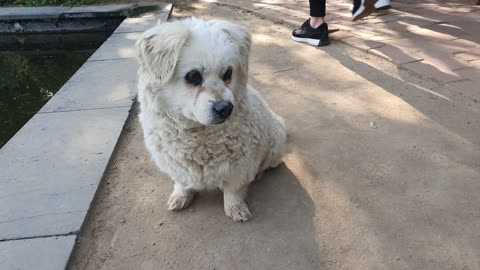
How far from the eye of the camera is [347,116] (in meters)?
3.15

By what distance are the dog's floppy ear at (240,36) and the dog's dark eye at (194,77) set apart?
0.83 feet

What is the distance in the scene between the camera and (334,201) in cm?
230

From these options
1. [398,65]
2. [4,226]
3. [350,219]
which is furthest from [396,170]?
[4,226]

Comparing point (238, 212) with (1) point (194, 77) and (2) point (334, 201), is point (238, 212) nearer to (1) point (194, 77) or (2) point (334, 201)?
(2) point (334, 201)

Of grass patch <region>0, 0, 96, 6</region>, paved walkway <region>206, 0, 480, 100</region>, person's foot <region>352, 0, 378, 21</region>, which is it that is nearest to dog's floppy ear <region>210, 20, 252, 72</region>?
paved walkway <region>206, 0, 480, 100</region>

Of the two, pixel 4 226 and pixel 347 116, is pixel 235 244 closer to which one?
pixel 4 226

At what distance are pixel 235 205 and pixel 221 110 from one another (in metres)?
0.64

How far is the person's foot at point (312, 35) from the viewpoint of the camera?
4.48 metres

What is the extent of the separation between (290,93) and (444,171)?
1.49 metres

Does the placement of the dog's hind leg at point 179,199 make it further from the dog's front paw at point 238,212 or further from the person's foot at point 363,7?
the person's foot at point 363,7

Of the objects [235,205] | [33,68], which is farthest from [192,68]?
[33,68]

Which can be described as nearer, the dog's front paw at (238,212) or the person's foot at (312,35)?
the dog's front paw at (238,212)

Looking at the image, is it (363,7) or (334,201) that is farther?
(363,7)

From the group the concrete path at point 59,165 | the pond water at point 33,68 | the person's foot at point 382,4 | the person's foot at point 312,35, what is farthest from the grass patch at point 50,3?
the person's foot at point 382,4
